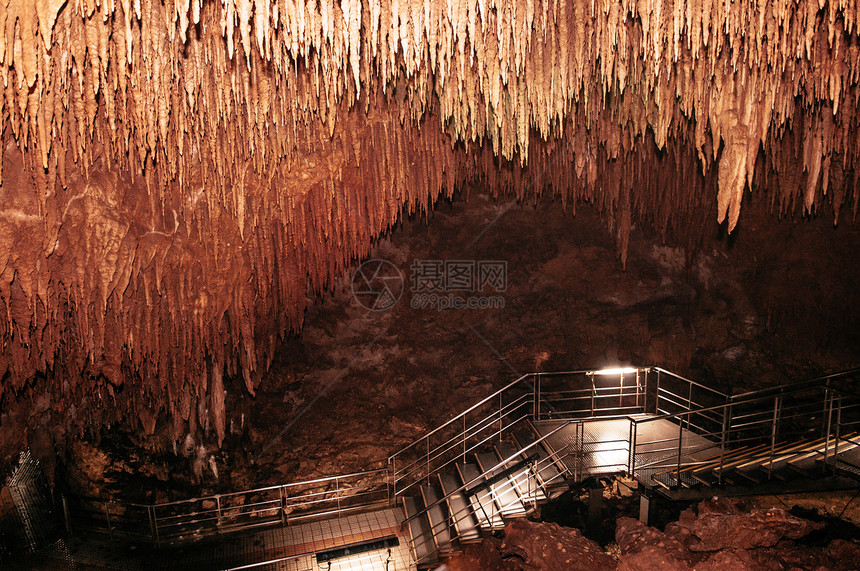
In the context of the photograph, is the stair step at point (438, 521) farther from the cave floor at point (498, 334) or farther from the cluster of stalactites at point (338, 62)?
the cluster of stalactites at point (338, 62)

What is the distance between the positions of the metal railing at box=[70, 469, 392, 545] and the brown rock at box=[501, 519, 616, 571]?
2.29 metres

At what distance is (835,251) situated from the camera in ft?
28.5

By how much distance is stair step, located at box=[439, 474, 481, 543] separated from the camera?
6156mm

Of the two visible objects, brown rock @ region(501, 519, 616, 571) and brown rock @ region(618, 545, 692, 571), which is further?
brown rock @ region(501, 519, 616, 571)

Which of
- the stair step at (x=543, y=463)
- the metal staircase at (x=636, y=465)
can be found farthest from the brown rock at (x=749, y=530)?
the stair step at (x=543, y=463)

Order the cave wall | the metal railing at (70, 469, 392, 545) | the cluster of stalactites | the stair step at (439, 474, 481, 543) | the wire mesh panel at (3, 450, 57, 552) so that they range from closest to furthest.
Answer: the cluster of stalactites → the cave wall → the stair step at (439, 474, 481, 543) → the metal railing at (70, 469, 392, 545) → the wire mesh panel at (3, 450, 57, 552)

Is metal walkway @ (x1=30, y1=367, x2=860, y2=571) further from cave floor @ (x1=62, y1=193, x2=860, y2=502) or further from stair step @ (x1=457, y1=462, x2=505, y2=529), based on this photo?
cave floor @ (x1=62, y1=193, x2=860, y2=502)

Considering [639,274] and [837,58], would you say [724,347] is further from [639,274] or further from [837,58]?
[837,58]

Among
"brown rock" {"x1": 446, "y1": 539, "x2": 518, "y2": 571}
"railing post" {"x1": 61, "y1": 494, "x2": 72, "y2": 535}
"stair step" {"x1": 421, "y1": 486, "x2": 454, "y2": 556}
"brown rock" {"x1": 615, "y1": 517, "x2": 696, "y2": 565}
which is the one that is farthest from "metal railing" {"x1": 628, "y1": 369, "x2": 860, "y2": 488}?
"railing post" {"x1": 61, "y1": 494, "x2": 72, "y2": 535}

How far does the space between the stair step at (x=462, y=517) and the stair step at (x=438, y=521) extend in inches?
5.1

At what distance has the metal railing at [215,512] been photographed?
275 inches

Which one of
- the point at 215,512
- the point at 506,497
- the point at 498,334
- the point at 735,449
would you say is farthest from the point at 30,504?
the point at 735,449

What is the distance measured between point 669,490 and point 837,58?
4.19 meters

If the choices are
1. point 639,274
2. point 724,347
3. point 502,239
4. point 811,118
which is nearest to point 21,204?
point 811,118
